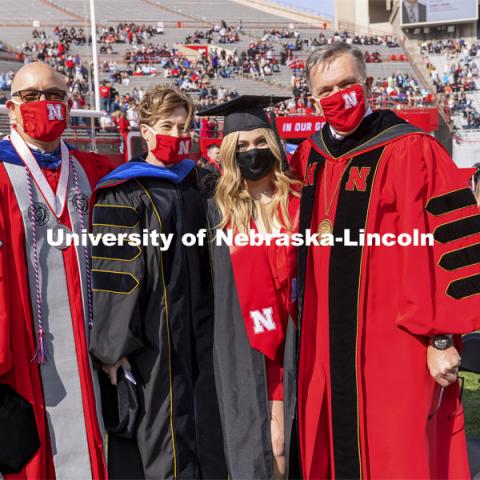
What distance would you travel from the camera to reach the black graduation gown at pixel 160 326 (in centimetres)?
293

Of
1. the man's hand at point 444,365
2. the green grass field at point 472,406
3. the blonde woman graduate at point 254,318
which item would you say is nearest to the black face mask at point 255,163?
the blonde woman graduate at point 254,318

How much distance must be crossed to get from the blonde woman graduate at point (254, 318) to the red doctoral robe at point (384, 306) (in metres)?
0.13

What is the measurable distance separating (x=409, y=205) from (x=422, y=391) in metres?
0.76

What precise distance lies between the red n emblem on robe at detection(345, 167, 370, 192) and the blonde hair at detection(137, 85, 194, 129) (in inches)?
33.9

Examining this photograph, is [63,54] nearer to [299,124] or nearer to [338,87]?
[299,124]

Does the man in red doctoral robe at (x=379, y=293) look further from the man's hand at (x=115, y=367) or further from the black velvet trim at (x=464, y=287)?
the man's hand at (x=115, y=367)

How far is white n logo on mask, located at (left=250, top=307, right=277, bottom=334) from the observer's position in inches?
116

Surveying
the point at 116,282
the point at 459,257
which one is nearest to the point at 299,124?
the point at 116,282

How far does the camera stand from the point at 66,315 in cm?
296

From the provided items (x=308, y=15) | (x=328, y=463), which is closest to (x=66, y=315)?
(x=328, y=463)

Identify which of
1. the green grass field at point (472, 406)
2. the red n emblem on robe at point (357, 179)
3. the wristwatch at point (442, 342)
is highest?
the red n emblem on robe at point (357, 179)

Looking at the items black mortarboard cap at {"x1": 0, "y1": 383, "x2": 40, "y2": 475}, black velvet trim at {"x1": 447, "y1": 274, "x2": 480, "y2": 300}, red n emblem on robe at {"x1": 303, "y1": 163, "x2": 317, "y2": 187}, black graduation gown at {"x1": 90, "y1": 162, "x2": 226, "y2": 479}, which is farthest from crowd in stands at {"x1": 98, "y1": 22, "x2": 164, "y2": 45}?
black velvet trim at {"x1": 447, "y1": 274, "x2": 480, "y2": 300}

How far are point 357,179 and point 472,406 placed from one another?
306 centimetres

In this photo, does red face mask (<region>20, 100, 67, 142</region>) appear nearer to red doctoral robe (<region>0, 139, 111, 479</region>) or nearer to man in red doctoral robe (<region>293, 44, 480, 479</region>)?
red doctoral robe (<region>0, 139, 111, 479</region>)
